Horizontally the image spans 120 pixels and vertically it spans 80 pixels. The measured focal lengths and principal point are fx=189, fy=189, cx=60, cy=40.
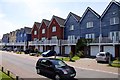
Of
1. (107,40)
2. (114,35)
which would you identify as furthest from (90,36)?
(107,40)

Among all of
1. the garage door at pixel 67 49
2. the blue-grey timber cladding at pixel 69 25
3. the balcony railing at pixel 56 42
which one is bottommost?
the garage door at pixel 67 49

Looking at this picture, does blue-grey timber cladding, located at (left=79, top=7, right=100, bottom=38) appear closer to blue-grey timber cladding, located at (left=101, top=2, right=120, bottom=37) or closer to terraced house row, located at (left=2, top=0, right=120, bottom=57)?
terraced house row, located at (left=2, top=0, right=120, bottom=57)

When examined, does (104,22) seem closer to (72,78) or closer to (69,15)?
(69,15)

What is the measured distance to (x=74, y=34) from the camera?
46.5 meters

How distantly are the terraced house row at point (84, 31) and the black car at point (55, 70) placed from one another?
1966cm

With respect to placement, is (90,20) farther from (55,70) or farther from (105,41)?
(55,70)

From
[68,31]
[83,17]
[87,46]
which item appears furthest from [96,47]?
[68,31]

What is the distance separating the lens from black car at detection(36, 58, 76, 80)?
14959mm

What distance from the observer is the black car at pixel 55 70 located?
49.1 ft

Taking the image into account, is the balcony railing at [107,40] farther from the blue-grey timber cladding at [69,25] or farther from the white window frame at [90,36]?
the blue-grey timber cladding at [69,25]

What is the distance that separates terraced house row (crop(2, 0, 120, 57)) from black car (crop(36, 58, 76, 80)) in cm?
1966

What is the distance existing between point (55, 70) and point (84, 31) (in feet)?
95.9

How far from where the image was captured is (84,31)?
43.7 metres

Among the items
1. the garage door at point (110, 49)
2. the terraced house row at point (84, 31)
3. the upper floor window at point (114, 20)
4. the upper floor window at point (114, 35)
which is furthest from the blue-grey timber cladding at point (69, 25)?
the garage door at point (110, 49)
